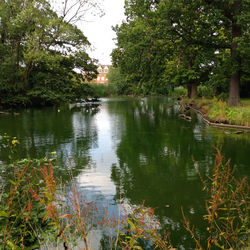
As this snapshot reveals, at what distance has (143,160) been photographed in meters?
9.42

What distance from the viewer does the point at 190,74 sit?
28328 mm

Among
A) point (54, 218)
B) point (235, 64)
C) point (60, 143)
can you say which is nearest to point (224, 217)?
point (54, 218)

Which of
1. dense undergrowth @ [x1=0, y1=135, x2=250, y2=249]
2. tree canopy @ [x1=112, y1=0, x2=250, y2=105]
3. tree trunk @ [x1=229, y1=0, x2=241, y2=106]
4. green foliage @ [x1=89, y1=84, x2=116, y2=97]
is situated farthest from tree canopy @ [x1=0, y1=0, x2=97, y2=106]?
green foliage @ [x1=89, y1=84, x2=116, y2=97]

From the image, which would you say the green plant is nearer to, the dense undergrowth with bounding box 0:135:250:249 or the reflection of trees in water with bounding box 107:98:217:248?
the dense undergrowth with bounding box 0:135:250:249

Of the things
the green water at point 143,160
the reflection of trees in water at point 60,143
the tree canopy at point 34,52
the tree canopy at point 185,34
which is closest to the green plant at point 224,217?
the green water at point 143,160

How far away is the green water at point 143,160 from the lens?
593 cm

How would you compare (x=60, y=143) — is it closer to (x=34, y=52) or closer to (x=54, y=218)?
(x=54, y=218)

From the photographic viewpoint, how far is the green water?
19.5 ft

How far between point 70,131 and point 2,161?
256 inches

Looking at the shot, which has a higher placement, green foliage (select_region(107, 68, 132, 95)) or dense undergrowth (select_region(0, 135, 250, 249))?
green foliage (select_region(107, 68, 132, 95))

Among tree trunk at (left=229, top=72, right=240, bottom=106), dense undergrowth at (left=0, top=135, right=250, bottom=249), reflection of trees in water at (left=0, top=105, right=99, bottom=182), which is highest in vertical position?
tree trunk at (left=229, top=72, right=240, bottom=106)

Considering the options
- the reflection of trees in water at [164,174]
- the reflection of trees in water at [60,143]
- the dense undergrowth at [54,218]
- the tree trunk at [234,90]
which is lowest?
the reflection of trees in water at [164,174]

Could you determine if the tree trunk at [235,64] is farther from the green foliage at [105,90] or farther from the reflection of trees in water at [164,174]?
the green foliage at [105,90]

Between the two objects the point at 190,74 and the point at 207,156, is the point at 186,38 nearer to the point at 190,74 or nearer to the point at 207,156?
the point at 190,74
